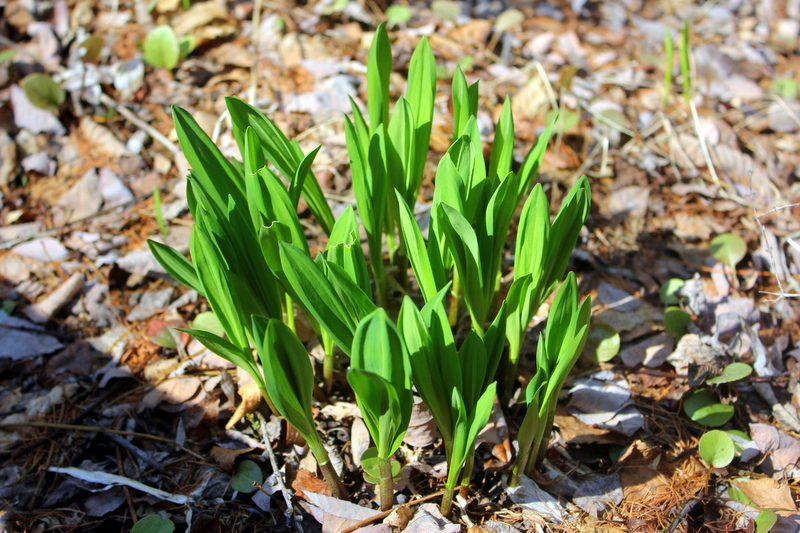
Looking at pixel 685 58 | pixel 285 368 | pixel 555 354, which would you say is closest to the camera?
pixel 285 368

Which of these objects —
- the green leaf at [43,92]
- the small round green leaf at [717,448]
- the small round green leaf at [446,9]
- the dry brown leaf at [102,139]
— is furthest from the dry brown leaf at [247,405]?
the small round green leaf at [446,9]

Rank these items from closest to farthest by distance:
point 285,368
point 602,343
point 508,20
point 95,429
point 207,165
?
point 285,368
point 207,165
point 95,429
point 602,343
point 508,20

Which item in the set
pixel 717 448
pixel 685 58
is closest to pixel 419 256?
pixel 717 448

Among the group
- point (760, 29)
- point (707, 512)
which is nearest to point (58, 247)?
point (707, 512)

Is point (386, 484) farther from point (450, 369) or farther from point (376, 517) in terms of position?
point (450, 369)

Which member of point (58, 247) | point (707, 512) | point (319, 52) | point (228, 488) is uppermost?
point (319, 52)

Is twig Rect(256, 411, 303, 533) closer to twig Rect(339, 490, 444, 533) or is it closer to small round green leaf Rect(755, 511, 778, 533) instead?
twig Rect(339, 490, 444, 533)

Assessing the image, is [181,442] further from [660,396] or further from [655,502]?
[660,396]

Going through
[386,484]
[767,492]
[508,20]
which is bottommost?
[767,492]
